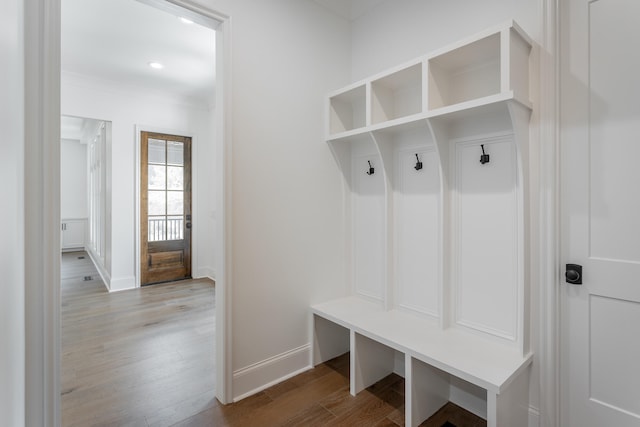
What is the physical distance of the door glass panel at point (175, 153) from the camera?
16.1 feet

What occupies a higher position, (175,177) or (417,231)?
(175,177)

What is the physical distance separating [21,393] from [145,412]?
134cm

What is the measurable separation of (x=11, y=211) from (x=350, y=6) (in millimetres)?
2730

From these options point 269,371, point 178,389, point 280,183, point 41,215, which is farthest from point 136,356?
point 41,215

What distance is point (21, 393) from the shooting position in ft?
2.67

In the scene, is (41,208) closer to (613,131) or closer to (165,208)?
(613,131)

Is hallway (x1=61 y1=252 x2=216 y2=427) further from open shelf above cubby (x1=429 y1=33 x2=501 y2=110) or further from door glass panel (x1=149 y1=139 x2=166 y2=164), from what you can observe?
open shelf above cubby (x1=429 y1=33 x2=501 y2=110)

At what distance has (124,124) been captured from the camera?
4.47m

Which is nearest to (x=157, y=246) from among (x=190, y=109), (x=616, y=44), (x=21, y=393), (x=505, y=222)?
(x=190, y=109)

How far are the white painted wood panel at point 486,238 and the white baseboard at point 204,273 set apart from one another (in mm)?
4195

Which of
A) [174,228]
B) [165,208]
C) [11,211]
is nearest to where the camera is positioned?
[11,211]

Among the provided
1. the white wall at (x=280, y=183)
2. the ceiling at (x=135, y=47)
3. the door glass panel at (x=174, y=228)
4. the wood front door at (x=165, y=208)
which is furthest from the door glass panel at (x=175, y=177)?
Answer: the white wall at (x=280, y=183)

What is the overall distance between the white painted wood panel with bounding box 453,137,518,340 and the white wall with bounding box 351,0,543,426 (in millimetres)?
113

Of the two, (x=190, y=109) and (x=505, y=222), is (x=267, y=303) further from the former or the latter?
(x=190, y=109)
